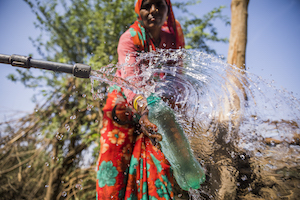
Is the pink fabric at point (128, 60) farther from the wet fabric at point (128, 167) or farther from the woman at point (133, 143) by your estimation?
the wet fabric at point (128, 167)

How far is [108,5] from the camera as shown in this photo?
3.59 m

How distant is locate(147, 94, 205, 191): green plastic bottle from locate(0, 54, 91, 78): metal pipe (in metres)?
0.43

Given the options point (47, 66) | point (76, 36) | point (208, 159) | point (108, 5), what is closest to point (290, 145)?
point (208, 159)

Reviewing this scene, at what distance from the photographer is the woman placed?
4.31 feet

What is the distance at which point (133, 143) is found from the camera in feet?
4.98

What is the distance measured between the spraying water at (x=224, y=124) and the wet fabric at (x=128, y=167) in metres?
0.26

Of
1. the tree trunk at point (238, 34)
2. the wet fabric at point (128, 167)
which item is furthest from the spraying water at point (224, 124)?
the tree trunk at point (238, 34)

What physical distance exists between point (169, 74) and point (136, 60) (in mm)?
367

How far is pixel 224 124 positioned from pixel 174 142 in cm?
72

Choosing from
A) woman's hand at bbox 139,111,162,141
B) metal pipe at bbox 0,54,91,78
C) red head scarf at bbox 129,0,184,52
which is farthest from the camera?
red head scarf at bbox 129,0,184,52

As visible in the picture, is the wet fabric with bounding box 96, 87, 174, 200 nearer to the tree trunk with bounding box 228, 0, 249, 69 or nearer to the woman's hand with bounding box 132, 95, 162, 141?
the woman's hand with bounding box 132, 95, 162, 141

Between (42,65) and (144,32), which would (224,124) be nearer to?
(144,32)

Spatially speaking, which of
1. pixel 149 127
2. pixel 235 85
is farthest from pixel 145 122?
pixel 235 85

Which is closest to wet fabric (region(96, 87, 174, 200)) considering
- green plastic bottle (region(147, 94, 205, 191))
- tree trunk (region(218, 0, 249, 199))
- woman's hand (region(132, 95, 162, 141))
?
green plastic bottle (region(147, 94, 205, 191))
